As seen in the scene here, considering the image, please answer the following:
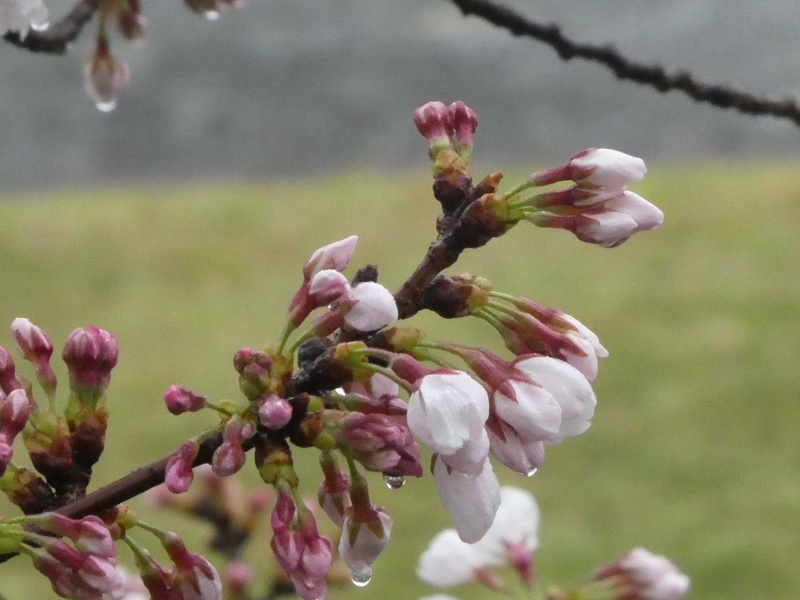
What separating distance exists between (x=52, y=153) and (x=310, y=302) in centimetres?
389

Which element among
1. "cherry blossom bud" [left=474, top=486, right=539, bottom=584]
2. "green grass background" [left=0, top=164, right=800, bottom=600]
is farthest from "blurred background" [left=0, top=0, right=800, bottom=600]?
"cherry blossom bud" [left=474, top=486, right=539, bottom=584]

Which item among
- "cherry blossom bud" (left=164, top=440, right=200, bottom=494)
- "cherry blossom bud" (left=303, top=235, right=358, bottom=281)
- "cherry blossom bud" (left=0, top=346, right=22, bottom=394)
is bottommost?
"cherry blossom bud" (left=0, top=346, right=22, bottom=394)

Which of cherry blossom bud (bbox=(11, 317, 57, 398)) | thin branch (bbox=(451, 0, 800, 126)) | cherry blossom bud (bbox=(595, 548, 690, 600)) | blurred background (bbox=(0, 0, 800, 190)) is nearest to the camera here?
cherry blossom bud (bbox=(11, 317, 57, 398))

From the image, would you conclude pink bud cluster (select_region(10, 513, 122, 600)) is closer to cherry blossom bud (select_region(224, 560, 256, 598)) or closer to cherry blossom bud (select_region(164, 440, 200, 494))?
cherry blossom bud (select_region(164, 440, 200, 494))

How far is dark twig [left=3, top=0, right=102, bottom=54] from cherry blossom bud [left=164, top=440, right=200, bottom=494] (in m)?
0.44

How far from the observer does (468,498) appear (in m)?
0.41

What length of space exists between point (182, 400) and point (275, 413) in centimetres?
5

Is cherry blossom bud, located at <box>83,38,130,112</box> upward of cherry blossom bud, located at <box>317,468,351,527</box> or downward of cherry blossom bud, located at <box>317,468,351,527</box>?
upward

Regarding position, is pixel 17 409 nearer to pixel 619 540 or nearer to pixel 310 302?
pixel 310 302

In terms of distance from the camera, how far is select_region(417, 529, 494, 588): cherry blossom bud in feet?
2.42

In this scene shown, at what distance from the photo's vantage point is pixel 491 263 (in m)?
3.02

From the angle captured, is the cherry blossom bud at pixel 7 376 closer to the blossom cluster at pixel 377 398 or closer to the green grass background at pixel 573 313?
the blossom cluster at pixel 377 398

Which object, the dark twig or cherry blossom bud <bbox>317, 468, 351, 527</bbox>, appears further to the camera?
the dark twig

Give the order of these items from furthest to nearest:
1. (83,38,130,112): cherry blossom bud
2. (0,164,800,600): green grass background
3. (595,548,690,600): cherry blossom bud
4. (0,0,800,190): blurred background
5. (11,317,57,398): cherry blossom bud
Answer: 1. (0,0,800,190): blurred background
2. (0,164,800,600): green grass background
3. (83,38,130,112): cherry blossom bud
4. (595,548,690,600): cherry blossom bud
5. (11,317,57,398): cherry blossom bud
